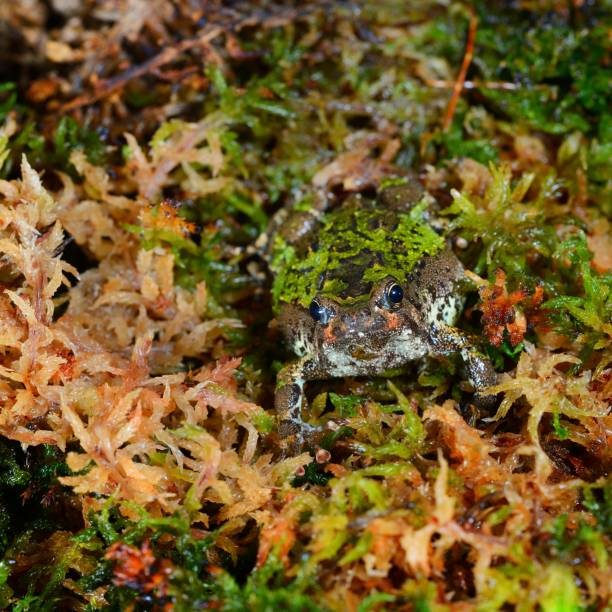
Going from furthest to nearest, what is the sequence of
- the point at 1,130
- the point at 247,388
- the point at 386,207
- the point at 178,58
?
the point at 178,58 < the point at 386,207 < the point at 1,130 < the point at 247,388

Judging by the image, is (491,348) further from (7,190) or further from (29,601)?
(7,190)

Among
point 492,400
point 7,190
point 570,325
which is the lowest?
point 492,400

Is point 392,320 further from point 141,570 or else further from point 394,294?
point 141,570

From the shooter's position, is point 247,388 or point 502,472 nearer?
point 502,472

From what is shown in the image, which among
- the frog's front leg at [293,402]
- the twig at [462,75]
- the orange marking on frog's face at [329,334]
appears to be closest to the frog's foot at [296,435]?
the frog's front leg at [293,402]

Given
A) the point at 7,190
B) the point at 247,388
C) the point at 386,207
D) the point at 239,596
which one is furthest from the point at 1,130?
the point at 239,596

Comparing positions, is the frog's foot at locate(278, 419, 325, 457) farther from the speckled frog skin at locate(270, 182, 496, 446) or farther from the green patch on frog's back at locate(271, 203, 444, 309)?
the green patch on frog's back at locate(271, 203, 444, 309)
